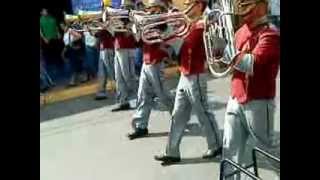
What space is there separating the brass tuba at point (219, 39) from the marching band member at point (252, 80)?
2 cm

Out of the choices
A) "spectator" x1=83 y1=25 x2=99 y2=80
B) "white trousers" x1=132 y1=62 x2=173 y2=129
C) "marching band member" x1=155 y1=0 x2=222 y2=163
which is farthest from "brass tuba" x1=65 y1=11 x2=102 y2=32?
"marching band member" x1=155 y1=0 x2=222 y2=163

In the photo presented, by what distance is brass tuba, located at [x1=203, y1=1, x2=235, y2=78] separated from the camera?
1.96 meters

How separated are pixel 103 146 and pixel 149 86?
0.94 ft

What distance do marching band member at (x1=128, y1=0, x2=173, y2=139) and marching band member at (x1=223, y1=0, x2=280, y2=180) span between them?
0.86 ft

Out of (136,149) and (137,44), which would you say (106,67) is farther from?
(136,149)

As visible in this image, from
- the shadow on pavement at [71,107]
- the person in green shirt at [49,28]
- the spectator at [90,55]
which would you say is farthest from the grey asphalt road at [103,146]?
the person in green shirt at [49,28]

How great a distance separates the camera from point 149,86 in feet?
7.08

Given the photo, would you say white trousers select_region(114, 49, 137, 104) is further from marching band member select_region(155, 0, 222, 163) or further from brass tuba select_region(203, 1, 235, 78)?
brass tuba select_region(203, 1, 235, 78)

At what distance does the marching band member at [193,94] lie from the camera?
2027 millimetres

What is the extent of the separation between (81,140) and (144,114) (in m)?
0.26

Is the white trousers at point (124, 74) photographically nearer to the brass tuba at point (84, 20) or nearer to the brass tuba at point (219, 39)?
the brass tuba at point (84, 20)
